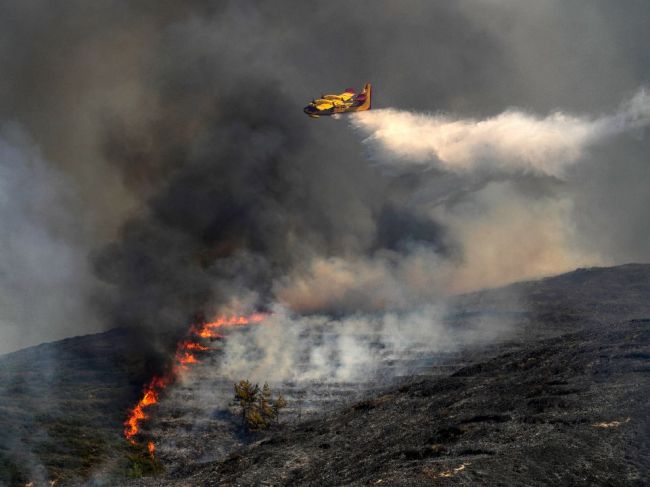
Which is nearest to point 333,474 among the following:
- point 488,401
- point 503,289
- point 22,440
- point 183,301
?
point 488,401

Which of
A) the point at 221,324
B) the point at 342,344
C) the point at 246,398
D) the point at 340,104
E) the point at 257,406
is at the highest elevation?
the point at 340,104

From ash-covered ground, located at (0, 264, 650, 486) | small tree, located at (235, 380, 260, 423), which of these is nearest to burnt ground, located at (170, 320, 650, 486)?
ash-covered ground, located at (0, 264, 650, 486)

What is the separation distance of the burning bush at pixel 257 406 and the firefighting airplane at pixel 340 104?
152 feet

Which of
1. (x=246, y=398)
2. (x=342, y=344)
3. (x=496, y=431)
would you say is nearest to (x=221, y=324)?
(x=342, y=344)

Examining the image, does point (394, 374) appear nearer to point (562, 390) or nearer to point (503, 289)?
point (562, 390)

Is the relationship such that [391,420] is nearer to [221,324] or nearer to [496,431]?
[496,431]

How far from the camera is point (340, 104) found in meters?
103

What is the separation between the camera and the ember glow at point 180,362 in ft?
224

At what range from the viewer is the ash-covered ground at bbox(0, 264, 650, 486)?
125 feet

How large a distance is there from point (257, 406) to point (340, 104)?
174ft

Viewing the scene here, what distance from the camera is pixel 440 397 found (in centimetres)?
5797

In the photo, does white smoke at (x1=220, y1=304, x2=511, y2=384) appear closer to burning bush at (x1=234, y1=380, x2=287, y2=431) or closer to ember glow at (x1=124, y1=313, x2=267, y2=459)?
ember glow at (x1=124, y1=313, x2=267, y2=459)

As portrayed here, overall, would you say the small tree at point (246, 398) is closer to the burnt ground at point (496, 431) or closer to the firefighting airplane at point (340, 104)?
the burnt ground at point (496, 431)

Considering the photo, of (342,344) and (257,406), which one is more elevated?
(342,344)
